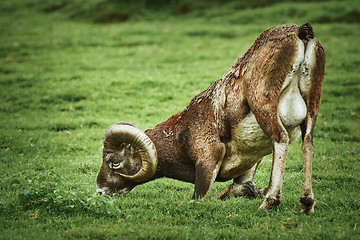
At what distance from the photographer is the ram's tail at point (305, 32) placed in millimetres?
8094

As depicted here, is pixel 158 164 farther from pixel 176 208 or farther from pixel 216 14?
pixel 216 14

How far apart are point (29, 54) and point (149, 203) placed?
1916 cm

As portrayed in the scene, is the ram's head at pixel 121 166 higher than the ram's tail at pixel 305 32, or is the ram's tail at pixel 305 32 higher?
the ram's tail at pixel 305 32

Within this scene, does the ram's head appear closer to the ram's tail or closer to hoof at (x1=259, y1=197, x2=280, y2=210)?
hoof at (x1=259, y1=197, x2=280, y2=210)

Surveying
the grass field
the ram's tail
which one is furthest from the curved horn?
the ram's tail

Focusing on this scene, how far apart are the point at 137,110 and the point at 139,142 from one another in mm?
7879

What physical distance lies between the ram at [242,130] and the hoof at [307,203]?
17mm

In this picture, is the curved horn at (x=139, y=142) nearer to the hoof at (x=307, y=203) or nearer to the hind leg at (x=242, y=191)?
the hind leg at (x=242, y=191)

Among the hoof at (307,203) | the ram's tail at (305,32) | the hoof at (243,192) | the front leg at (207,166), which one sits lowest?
the hoof at (243,192)

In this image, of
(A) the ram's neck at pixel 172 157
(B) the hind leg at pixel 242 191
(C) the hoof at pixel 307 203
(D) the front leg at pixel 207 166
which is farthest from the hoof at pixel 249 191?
(C) the hoof at pixel 307 203

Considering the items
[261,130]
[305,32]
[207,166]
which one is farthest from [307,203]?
[305,32]

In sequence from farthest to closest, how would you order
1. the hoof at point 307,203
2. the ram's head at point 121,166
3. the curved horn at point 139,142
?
the ram's head at point 121,166, the curved horn at point 139,142, the hoof at point 307,203

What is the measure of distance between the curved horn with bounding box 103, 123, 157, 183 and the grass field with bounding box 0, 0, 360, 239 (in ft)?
1.73

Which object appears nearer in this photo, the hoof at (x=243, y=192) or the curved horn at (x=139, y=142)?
the curved horn at (x=139, y=142)
